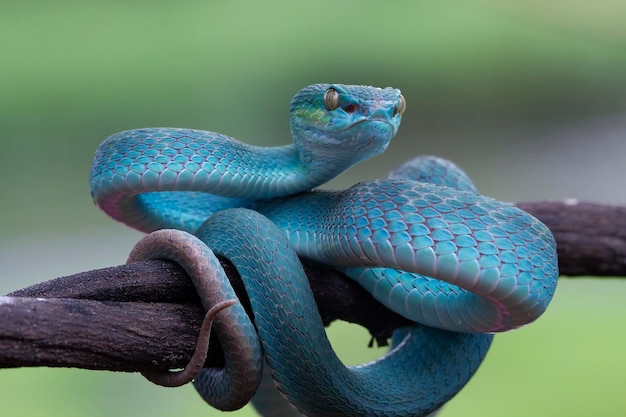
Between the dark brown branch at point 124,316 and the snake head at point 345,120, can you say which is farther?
the snake head at point 345,120

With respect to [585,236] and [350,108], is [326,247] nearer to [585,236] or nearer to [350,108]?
[350,108]

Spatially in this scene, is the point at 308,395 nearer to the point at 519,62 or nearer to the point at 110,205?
the point at 110,205

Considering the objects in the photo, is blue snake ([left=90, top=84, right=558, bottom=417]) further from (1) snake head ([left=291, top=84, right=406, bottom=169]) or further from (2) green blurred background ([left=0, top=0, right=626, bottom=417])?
(2) green blurred background ([left=0, top=0, right=626, bottom=417])

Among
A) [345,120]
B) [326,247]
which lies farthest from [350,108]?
[326,247]

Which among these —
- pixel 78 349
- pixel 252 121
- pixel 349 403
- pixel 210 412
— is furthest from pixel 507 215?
pixel 252 121

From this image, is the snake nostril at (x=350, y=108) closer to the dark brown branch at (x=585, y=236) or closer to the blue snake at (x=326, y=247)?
the blue snake at (x=326, y=247)

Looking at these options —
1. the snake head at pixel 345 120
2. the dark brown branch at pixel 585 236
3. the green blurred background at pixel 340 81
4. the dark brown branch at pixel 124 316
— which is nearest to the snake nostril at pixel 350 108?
the snake head at pixel 345 120

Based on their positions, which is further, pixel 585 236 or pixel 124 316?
pixel 585 236
